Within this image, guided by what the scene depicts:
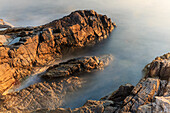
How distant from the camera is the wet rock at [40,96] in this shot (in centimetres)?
1775

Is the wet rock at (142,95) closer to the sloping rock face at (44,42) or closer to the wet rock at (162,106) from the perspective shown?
the wet rock at (162,106)

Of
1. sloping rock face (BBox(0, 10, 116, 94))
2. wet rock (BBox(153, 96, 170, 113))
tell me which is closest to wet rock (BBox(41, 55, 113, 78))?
sloping rock face (BBox(0, 10, 116, 94))

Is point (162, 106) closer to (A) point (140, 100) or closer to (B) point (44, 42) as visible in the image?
(A) point (140, 100)

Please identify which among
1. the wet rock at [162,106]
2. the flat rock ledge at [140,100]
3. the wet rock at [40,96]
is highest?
the wet rock at [162,106]

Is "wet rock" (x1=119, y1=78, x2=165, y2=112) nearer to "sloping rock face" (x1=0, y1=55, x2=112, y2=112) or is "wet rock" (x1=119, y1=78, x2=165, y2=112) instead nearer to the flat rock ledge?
the flat rock ledge

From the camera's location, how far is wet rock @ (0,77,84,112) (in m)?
17.8

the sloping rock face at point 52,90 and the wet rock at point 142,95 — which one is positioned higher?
the wet rock at point 142,95

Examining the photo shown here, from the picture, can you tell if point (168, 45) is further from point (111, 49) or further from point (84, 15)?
point (84, 15)

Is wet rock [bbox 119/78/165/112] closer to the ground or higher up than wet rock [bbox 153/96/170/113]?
closer to the ground

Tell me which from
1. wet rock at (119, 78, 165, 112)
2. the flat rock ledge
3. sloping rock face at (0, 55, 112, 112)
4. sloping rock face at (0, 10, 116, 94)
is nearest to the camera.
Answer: the flat rock ledge

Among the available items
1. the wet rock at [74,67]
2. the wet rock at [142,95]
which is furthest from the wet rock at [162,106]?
the wet rock at [74,67]

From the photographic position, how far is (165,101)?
37.1ft

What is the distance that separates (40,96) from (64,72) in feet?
20.2

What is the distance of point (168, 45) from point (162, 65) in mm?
24646
